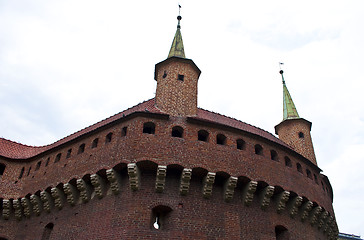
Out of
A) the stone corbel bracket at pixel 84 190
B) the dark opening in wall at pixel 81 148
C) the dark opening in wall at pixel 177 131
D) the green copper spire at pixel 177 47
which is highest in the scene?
the green copper spire at pixel 177 47

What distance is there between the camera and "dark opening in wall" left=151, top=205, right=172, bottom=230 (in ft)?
47.0

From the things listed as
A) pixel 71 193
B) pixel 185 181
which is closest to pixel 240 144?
pixel 185 181

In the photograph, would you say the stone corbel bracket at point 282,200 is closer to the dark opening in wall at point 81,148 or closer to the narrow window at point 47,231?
the dark opening in wall at point 81,148

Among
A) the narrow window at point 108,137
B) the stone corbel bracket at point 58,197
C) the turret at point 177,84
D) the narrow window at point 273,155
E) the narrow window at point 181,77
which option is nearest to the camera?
the stone corbel bracket at point 58,197

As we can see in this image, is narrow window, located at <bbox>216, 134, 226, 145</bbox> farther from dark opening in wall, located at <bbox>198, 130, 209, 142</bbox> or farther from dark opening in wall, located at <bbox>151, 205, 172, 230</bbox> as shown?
dark opening in wall, located at <bbox>151, 205, 172, 230</bbox>

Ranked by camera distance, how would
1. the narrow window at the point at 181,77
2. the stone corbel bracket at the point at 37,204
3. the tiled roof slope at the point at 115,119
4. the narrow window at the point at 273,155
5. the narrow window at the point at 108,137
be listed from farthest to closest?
the tiled roof slope at the point at 115,119 < the narrow window at the point at 181,77 < the stone corbel bracket at the point at 37,204 < the narrow window at the point at 273,155 < the narrow window at the point at 108,137

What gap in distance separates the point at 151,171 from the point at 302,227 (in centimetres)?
784

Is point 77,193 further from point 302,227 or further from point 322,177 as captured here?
point 322,177

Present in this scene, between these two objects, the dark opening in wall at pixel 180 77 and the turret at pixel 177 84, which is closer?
the turret at pixel 177 84

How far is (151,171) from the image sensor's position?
49.7 ft

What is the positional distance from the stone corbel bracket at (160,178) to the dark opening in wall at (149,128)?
2504mm

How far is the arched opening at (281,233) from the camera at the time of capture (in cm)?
1623

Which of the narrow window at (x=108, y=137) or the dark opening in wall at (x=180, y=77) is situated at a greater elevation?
the dark opening in wall at (x=180, y=77)

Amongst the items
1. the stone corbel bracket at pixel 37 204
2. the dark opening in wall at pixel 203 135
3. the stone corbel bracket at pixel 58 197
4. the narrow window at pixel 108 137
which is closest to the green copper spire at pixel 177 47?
the dark opening in wall at pixel 203 135
